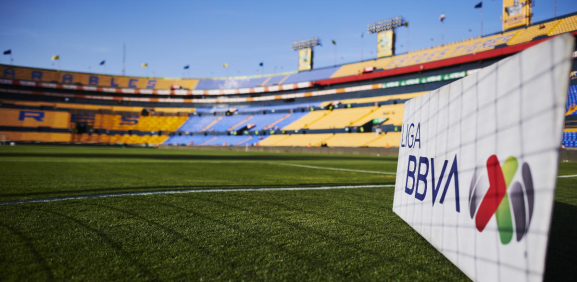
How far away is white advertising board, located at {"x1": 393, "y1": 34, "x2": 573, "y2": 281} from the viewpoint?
123 cm

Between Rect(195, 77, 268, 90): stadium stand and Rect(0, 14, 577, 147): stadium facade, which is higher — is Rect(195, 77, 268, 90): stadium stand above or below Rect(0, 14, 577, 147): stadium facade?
above

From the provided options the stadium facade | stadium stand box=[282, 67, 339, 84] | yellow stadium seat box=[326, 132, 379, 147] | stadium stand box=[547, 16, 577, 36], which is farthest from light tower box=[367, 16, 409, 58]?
stadium stand box=[547, 16, 577, 36]

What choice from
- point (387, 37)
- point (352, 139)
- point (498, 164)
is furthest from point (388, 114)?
point (498, 164)

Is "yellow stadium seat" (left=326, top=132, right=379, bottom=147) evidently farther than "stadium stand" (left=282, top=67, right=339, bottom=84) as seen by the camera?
No

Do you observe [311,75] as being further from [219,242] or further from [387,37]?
[219,242]

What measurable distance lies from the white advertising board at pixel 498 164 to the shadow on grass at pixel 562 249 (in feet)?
1.55

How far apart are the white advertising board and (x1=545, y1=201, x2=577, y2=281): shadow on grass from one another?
471 millimetres

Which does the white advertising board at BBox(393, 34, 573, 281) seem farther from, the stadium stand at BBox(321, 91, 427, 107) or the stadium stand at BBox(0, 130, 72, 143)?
the stadium stand at BBox(0, 130, 72, 143)

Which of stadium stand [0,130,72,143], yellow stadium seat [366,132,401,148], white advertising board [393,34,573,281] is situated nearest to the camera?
white advertising board [393,34,573,281]

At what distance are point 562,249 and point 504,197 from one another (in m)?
1.13

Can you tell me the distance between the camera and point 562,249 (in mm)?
2135

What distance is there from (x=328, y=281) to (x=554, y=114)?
1.24m

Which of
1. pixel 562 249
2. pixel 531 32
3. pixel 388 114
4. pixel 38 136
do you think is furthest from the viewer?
pixel 38 136

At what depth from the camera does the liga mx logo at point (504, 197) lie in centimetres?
135
